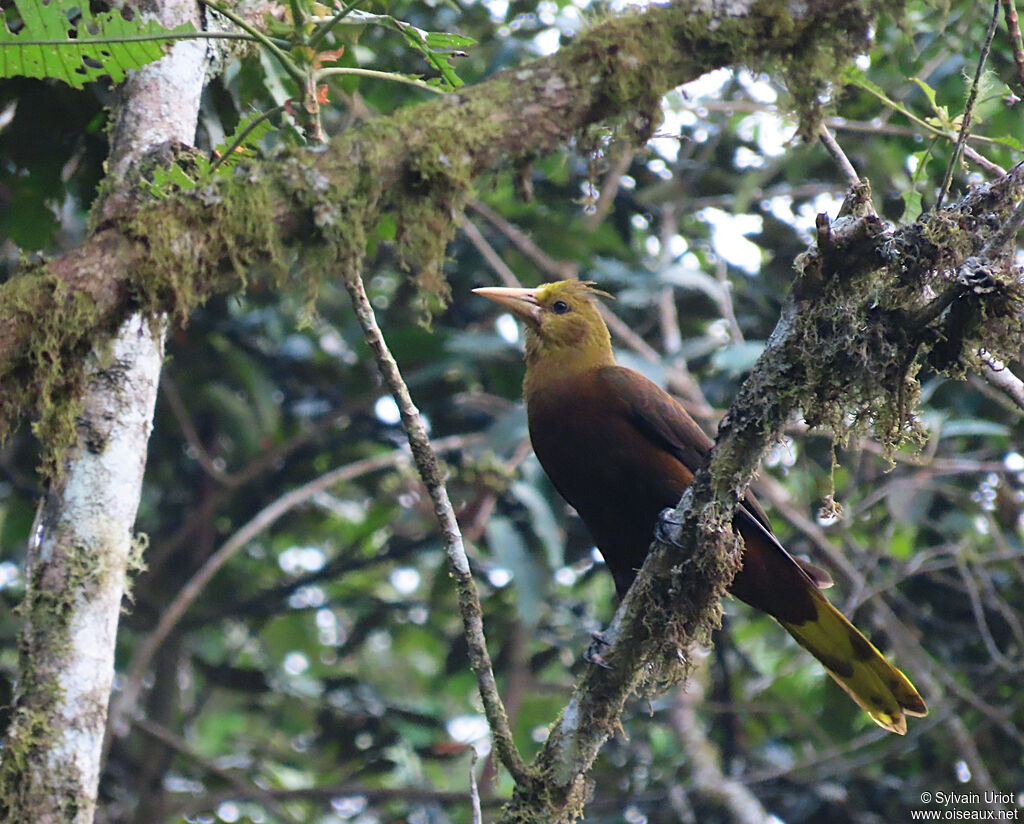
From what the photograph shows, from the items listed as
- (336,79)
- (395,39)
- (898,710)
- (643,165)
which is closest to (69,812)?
(336,79)

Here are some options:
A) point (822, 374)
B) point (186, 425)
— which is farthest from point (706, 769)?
point (822, 374)

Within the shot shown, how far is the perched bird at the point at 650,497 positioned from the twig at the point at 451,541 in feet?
3.68

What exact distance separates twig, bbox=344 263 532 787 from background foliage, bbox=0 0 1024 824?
1.89 meters

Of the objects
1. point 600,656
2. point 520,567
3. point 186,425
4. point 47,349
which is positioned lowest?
point 600,656

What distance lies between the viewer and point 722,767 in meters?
5.21

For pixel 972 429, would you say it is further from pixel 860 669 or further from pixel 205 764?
pixel 205 764

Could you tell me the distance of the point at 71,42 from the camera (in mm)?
2195

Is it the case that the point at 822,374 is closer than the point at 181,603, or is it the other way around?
the point at 822,374

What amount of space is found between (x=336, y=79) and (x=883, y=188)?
9.90 feet

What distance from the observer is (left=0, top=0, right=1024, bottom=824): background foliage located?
472 centimetres

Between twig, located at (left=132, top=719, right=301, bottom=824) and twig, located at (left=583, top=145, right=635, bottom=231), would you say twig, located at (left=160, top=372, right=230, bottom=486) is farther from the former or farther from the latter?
twig, located at (left=583, top=145, right=635, bottom=231)

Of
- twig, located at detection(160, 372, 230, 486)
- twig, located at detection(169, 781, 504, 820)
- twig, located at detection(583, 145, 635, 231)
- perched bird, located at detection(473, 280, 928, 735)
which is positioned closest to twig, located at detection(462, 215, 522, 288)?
twig, located at detection(583, 145, 635, 231)

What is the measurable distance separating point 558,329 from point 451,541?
1.62 meters

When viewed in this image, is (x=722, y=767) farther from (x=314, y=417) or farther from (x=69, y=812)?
(x=69, y=812)
